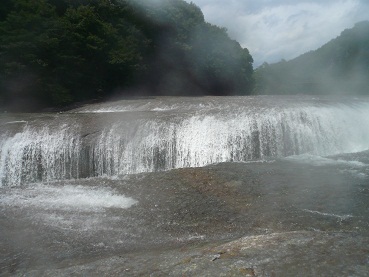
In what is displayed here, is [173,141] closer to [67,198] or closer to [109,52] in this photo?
[67,198]

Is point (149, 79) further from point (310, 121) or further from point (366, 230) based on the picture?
point (366, 230)

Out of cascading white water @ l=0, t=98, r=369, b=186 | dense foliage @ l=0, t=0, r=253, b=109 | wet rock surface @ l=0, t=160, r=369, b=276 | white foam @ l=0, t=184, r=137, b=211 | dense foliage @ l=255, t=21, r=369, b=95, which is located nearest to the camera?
wet rock surface @ l=0, t=160, r=369, b=276

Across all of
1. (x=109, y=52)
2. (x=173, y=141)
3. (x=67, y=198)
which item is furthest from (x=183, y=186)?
(x=109, y=52)

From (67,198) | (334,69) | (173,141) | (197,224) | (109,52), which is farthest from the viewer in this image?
(334,69)

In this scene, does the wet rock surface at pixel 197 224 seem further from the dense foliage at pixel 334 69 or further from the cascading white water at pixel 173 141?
the dense foliage at pixel 334 69

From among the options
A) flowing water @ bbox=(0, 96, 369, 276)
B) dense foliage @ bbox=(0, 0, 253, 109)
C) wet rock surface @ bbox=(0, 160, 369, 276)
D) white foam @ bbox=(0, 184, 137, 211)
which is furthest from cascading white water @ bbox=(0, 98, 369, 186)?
dense foliage @ bbox=(0, 0, 253, 109)

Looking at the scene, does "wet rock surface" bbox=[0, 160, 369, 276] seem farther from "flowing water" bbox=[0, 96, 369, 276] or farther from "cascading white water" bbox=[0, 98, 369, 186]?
"cascading white water" bbox=[0, 98, 369, 186]

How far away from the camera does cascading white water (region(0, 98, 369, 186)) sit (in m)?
9.90

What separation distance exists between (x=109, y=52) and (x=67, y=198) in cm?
1458

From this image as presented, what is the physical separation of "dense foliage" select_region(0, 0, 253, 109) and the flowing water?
12.8 ft

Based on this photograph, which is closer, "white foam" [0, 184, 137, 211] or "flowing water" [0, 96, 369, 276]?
"flowing water" [0, 96, 369, 276]

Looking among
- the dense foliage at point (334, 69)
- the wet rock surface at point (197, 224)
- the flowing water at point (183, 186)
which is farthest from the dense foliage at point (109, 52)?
the wet rock surface at point (197, 224)

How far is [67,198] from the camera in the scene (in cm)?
651

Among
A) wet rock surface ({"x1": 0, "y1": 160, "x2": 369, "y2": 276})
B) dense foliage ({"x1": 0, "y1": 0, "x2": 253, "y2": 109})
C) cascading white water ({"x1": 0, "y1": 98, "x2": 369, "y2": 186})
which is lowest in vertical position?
wet rock surface ({"x1": 0, "y1": 160, "x2": 369, "y2": 276})
